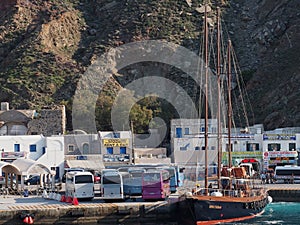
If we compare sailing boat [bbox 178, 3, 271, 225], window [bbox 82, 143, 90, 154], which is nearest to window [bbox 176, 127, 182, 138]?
window [bbox 82, 143, 90, 154]

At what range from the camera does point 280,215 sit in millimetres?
53625

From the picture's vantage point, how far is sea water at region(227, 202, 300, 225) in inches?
1959

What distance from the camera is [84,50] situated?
4587 inches

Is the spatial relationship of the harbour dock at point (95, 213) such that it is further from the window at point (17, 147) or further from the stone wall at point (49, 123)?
the stone wall at point (49, 123)

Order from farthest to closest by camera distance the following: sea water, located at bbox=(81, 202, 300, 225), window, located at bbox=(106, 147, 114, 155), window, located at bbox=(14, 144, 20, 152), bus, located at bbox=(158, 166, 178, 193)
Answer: window, located at bbox=(106, 147, 114, 155) < window, located at bbox=(14, 144, 20, 152) < bus, located at bbox=(158, 166, 178, 193) < sea water, located at bbox=(81, 202, 300, 225)

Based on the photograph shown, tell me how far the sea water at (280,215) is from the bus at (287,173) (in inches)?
385

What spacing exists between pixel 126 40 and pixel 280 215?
2621 inches

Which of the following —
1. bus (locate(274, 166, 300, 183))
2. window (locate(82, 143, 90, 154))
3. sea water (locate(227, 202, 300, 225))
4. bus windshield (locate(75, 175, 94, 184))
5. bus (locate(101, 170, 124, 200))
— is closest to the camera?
sea water (locate(227, 202, 300, 225))

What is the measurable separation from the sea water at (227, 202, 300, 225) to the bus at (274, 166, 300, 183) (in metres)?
9.79

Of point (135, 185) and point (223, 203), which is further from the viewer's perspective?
point (135, 185)

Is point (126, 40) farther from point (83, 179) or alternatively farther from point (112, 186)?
point (112, 186)

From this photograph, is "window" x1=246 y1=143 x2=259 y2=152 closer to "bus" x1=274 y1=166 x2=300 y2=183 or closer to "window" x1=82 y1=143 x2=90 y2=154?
"bus" x1=274 y1=166 x2=300 y2=183

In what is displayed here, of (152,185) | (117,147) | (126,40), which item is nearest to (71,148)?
(117,147)

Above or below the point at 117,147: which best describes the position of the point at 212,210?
below
